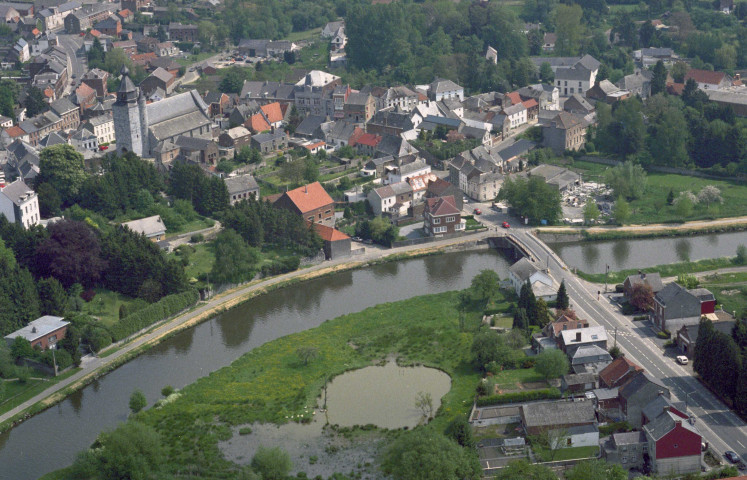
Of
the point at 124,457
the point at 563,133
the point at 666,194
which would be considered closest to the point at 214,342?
the point at 124,457

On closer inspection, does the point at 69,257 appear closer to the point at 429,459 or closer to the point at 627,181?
A: the point at 429,459

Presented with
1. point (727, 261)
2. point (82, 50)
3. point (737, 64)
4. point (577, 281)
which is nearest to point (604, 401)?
point (577, 281)

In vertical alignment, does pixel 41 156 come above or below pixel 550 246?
above

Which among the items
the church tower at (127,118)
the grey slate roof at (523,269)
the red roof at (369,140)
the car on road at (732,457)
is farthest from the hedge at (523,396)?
the church tower at (127,118)

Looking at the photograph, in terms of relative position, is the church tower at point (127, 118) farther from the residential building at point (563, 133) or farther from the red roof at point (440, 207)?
the residential building at point (563, 133)

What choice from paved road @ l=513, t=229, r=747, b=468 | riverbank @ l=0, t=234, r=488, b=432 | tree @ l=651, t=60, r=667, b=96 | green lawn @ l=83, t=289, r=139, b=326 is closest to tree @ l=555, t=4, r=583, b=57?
tree @ l=651, t=60, r=667, b=96

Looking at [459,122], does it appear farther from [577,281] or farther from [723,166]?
[577,281]
